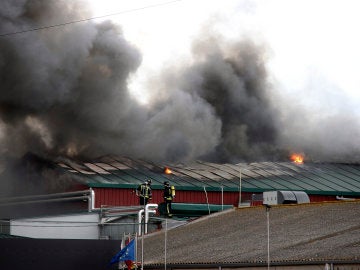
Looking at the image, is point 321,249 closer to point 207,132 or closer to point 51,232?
point 51,232

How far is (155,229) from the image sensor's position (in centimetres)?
6125

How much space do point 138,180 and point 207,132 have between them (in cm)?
1443

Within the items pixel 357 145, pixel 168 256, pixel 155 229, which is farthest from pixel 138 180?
pixel 357 145

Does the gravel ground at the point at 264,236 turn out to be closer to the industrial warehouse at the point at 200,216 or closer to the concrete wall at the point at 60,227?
the industrial warehouse at the point at 200,216

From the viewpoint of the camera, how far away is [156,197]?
6844 cm

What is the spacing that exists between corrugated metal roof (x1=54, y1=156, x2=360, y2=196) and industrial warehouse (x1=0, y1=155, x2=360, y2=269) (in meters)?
0.07

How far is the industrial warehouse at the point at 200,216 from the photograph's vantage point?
4544 cm

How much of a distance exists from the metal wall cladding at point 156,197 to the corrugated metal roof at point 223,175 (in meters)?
0.34

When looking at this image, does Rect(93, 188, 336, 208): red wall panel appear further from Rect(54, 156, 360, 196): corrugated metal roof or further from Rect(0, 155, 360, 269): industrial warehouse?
Rect(54, 156, 360, 196): corrugated metal roof

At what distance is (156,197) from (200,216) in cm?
418

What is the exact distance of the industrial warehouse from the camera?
45438 millimetres

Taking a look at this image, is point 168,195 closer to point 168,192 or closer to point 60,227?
point 168,192

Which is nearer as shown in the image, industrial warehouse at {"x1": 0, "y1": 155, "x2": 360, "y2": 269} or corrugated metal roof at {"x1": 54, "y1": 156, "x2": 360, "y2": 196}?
industrial warehouse at {"x1": 0, "y1": 155, "x2": 360, "y2": 269}

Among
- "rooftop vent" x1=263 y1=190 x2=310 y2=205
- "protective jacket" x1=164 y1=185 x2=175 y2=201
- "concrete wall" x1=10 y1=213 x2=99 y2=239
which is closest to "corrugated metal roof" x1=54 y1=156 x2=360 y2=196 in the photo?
"concrete wall" x1=10 y1=213 x2=99 y2=239
